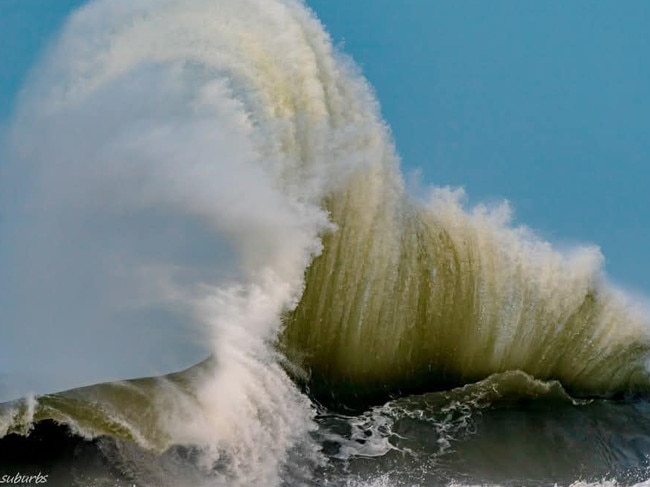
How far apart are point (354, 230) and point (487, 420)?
11.1 feet

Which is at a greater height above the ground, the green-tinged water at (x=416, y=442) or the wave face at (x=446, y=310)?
the wave face at (x=446, y=310)

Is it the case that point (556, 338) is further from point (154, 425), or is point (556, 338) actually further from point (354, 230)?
point (154, 425)

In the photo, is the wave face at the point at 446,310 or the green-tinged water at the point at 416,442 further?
the wave face at the point at 446,310

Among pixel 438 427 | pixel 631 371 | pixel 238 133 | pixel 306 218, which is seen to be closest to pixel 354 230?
pixel 306 218

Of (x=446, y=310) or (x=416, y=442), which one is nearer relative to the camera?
(x=416, y=442)

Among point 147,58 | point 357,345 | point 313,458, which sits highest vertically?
point 147,58

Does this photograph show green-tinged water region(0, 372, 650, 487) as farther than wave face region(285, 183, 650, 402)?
No

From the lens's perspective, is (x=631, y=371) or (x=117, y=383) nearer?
(x=117, y=383)

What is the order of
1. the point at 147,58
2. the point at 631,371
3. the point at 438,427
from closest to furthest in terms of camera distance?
the point at 438,427, the point at 147,58, the point at 631,371

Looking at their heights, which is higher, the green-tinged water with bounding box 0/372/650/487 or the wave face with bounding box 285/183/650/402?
the wave face with bounding box 285/183/650/402

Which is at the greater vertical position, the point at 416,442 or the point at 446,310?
the point at 446,310

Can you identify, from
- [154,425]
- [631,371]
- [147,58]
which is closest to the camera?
[154,425]

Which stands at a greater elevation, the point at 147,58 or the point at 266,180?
the point at 147,58

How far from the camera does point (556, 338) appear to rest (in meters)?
11.7
